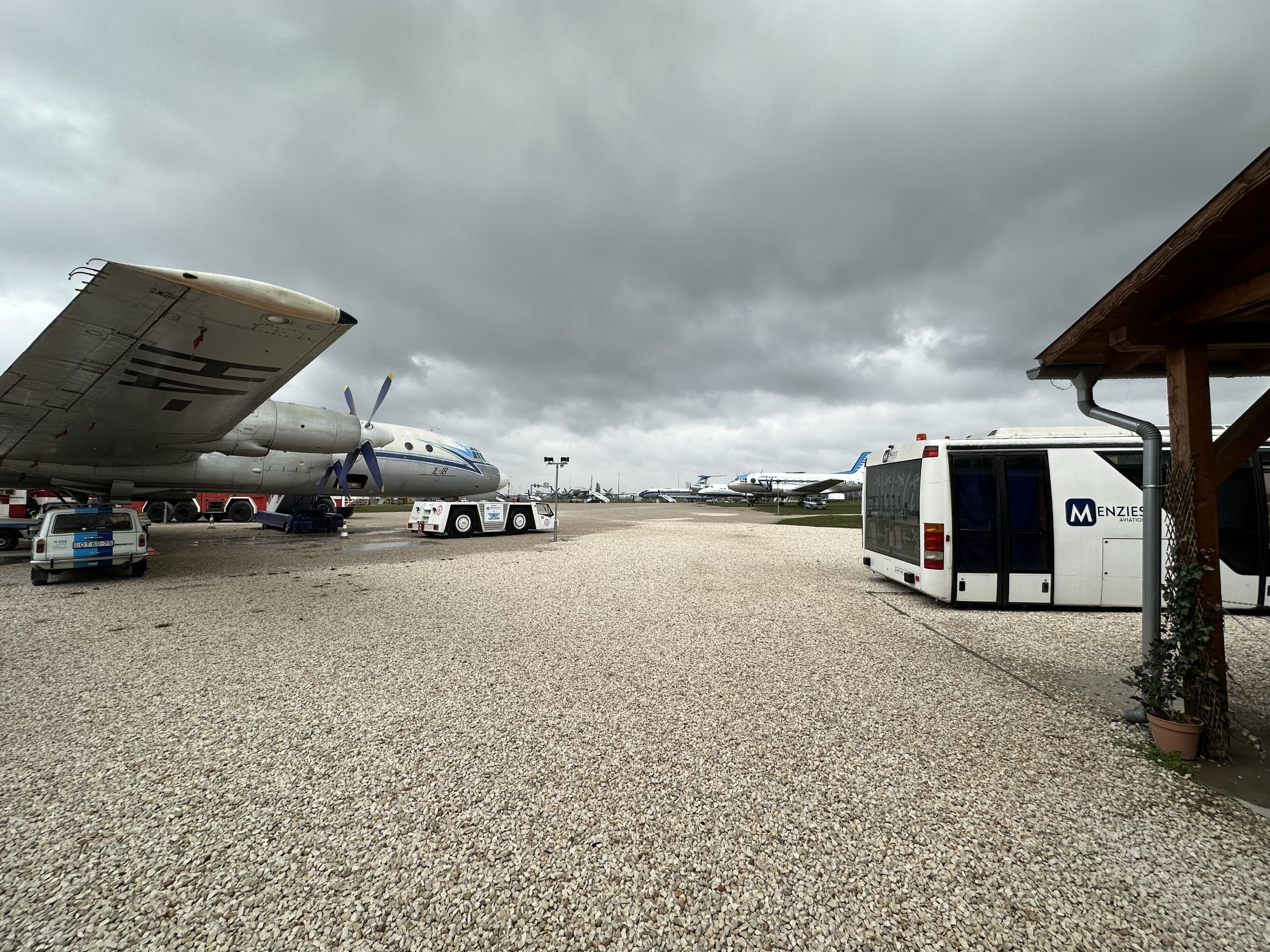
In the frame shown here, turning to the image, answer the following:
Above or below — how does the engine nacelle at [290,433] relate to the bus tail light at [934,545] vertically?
above

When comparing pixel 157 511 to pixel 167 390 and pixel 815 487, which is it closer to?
pixel 167 390

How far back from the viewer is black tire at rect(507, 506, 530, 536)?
21250 mm

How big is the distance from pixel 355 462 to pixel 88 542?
8.83 meters

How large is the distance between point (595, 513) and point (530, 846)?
4350 centimetres

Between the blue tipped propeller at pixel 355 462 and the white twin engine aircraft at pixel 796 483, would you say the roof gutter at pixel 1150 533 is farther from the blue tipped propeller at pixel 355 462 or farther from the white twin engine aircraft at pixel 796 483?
the white twin engine aircraft at pixel 796 483

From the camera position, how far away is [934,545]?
7.57m

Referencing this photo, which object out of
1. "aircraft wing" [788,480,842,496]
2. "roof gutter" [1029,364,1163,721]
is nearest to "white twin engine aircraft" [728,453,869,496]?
"aircraft wing" [788,480,842,496]

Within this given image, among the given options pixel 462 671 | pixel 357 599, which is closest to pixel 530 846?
pixel 462 671

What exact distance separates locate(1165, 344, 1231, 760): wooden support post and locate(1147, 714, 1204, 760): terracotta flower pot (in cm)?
12

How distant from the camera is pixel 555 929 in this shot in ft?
6.52

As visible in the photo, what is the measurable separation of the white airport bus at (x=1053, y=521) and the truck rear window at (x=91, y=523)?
14.7m

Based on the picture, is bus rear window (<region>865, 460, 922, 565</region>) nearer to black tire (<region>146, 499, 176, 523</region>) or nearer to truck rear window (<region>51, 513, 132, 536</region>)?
truck rear window (<region>51, 513, 132, 536</region>)

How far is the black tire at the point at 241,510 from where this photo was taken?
88.1 ft

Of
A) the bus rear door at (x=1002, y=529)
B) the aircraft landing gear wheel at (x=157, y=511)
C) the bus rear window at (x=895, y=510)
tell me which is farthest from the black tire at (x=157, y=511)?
the bus rear door at (x=1002, y=529)
